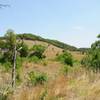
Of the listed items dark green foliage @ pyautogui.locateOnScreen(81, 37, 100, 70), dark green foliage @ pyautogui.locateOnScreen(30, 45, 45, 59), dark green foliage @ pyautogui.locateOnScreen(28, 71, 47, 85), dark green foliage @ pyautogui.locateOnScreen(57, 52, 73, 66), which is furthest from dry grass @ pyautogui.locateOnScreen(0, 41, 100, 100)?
dark green foliage @ pyautogui.locateOnScreen(30, 45, 45, 59)

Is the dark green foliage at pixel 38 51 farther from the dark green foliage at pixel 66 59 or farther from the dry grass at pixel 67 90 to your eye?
the dry grass at pixel 67 90

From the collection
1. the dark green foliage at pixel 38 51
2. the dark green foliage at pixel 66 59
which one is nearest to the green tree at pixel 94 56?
the dark green foliage at pixel 66 59

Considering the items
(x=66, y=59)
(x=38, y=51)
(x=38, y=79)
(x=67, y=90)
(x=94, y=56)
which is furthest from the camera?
(x=38, y=51)

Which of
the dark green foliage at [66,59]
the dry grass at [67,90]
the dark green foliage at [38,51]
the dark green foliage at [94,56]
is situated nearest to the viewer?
the dry grass at [67,90]

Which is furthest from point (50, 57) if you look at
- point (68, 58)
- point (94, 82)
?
point (94, 82)

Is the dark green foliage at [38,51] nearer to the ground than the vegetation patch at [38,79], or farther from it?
farther from it

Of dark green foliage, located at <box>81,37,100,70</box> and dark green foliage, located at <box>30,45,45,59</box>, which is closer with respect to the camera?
dark green foliage, located at <box>81,37,100,70</box>

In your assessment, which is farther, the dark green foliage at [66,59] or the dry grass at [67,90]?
the dark green foliage at [66,59]

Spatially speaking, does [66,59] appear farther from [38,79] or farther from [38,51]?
[38,79]

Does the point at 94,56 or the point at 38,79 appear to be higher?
the point at 94,56

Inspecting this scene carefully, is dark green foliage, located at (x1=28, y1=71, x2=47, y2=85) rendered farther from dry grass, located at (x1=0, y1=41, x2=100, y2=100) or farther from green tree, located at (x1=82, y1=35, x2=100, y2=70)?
green tree, located at (x1=82, y1=35, x2=100, y2=70)

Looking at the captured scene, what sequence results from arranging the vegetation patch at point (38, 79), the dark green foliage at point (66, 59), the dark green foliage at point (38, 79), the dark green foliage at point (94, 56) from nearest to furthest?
the vegetation patch at point (38, 79), the dark green foliage at point (38, 79), the dark green foliage at point (94, 56), the dark green foliage at point (66, 59)

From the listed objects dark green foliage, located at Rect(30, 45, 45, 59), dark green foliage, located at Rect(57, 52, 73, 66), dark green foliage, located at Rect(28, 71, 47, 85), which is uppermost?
dark green foliage, located at Rect(30, 45, 45, 59)

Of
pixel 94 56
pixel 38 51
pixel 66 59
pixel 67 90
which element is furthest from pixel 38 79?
pixel 38 51
